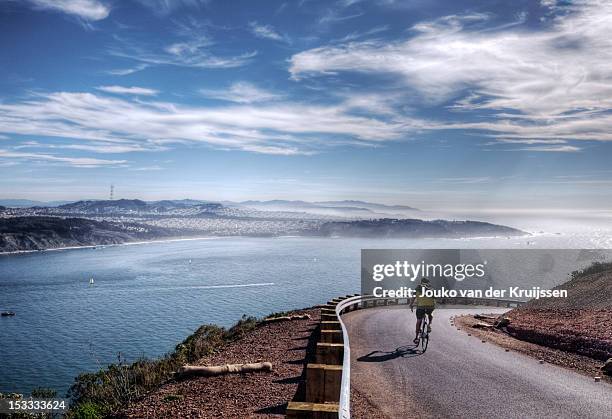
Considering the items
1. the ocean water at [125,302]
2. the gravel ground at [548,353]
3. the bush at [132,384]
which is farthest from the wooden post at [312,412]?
the ocean water at [125,302]

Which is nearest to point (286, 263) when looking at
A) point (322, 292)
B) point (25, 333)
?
point (322, 292)

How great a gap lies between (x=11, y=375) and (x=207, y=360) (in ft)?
119

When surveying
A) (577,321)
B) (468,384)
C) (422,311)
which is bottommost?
(577,321)

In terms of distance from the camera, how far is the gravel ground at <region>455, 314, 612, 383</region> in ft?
34.6

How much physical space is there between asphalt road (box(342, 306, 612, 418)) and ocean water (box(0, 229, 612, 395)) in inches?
1160

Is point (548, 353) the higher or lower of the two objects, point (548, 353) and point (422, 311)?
the lower

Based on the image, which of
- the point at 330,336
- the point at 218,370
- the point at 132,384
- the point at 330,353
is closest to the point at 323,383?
the point at 330,353

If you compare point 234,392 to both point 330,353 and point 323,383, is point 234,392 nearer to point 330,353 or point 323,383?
point 330,353

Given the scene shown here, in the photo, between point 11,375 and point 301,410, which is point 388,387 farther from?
point 11,375

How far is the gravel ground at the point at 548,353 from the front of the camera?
34.6ft

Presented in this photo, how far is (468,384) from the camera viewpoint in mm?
8977

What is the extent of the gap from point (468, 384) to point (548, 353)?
4.81 metres

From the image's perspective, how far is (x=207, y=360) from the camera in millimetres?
12016

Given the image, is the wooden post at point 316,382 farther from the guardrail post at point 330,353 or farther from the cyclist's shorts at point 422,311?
the cyclist's shorts at point 422,311
